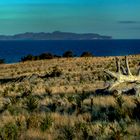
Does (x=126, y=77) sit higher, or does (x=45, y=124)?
(x=126, y=77)

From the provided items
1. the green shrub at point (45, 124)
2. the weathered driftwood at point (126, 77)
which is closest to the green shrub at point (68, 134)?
the green shrub at point (45, 124)

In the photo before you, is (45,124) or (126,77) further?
(126,77)

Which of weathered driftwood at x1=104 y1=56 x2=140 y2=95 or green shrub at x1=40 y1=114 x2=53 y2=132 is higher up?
weathered driftwood at x1=104 y1=56 x2=140 y2=95

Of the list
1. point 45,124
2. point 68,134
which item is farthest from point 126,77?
point 68,134

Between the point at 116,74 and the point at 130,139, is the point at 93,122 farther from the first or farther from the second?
the point at 116,74

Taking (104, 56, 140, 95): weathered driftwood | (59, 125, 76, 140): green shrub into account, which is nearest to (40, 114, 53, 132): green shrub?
(59, 125, 76, 140): green shrub

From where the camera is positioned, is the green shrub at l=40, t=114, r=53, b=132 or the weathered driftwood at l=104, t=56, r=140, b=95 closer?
the green shrub at l=40, t=114, r=53, b=132

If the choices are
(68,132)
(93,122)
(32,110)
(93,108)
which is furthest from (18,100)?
(68,132)

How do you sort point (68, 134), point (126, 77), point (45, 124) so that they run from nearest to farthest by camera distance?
point (68, 134) < point (45, 124) < point (126, 77)

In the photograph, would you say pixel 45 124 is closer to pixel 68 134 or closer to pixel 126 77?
pixel 68 134

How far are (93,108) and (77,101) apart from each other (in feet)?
2.70

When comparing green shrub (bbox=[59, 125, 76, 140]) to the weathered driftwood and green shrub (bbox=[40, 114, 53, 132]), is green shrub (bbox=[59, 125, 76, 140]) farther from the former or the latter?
the weathered driftwood

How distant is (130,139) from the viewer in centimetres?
953

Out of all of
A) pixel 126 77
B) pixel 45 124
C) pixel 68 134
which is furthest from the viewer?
pixel 126 77
